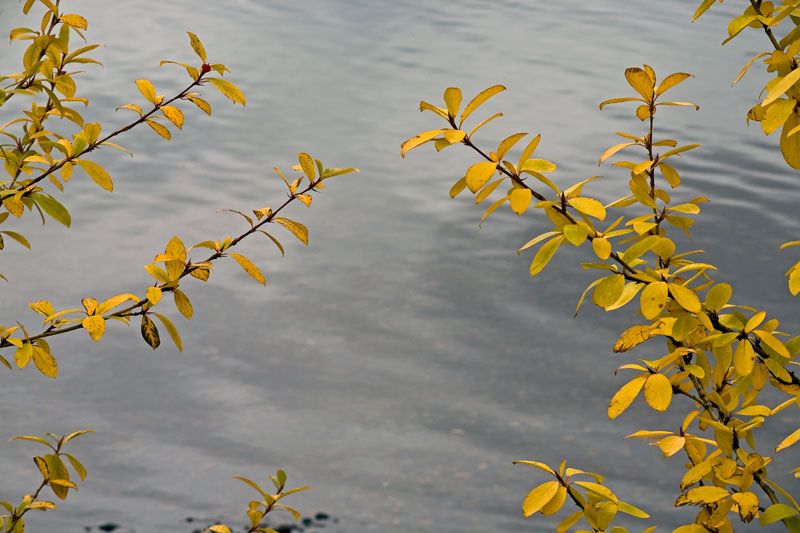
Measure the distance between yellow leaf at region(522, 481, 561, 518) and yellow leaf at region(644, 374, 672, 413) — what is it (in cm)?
18

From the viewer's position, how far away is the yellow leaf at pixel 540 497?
1261 millimetres

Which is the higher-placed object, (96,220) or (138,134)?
(138,134)

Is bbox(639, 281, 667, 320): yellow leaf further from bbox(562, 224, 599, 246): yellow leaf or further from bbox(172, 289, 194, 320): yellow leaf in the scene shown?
bbox(172, 289, 194, 320): yellow leaf

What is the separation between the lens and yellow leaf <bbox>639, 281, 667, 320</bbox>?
50.2 inches

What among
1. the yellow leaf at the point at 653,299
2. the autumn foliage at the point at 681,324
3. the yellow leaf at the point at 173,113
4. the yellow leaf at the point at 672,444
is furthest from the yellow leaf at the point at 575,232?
the yellow leaf at the point at 173,113

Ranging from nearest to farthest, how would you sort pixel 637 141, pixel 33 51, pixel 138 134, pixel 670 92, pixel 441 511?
1. pixel 637 141
2. pixel 33 51
3. pixel 441 511
4. pixel 138 134
5. pixel 670 92

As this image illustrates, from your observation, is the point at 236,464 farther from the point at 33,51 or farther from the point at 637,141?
the point at 637,141

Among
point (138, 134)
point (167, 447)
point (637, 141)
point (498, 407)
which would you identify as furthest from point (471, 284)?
point (637, 141)

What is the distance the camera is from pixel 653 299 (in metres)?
1.29

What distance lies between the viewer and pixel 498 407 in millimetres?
4105

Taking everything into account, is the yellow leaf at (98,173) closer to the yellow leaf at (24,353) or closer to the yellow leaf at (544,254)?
the yellow leaf at (24,353)

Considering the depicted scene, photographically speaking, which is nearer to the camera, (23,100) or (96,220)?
(96,220)

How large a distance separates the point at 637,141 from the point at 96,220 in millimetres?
4648

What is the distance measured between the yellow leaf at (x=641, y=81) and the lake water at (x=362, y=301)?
7.41 feet
